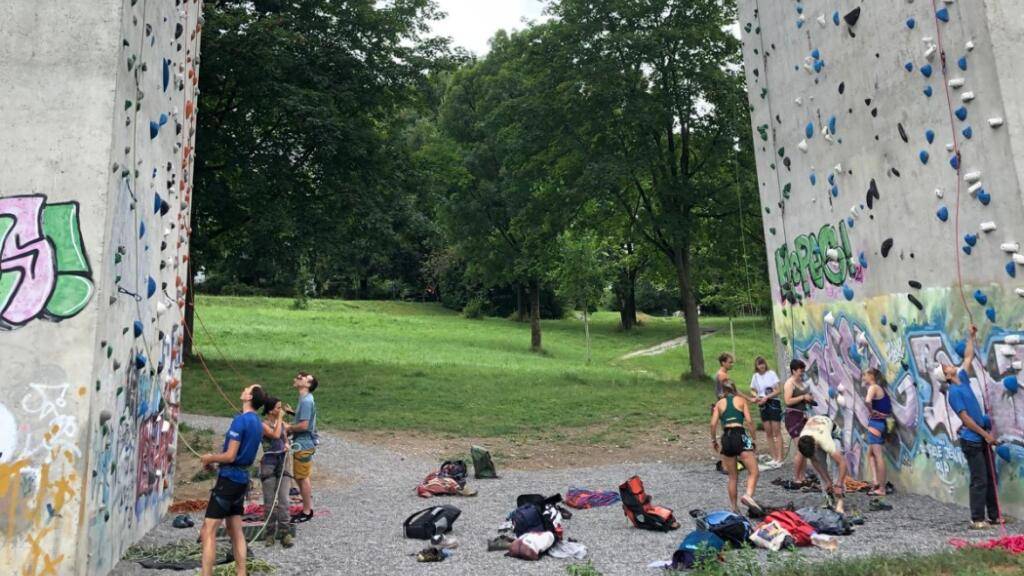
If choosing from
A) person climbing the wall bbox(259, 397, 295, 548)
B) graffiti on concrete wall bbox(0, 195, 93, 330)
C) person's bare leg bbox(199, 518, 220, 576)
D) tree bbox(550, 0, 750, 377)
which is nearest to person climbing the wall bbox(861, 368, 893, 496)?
person climbing the wall bbox(259, 397, 295, 548)

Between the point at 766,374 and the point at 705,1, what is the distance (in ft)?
49.7

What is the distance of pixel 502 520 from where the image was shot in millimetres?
9406

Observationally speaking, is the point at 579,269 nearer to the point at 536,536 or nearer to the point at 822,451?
the point at 822,451

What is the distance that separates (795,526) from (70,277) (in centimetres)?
730

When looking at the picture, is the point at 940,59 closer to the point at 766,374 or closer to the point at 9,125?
the point at 766,374

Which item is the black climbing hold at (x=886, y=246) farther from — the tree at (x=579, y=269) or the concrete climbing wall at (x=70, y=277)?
the tree at (x=579, y=269)

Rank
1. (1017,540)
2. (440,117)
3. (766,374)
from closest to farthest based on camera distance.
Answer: (1017,540) < (766,374) < (440,117)

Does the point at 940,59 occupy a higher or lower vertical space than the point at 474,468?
higher

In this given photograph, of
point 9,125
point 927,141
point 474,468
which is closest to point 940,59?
point 927,141

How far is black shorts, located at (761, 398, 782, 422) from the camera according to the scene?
40.3 feet

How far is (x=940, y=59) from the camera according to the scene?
881 cm

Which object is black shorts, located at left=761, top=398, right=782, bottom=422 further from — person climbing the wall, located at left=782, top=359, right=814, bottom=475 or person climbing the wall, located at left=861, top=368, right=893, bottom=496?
person climbing the wall, located at left=861, top=368, right=893, bottom=496

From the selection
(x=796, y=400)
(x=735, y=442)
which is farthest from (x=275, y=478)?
(x=796, y=400)

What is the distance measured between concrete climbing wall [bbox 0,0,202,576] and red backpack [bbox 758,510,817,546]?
6436 mm
